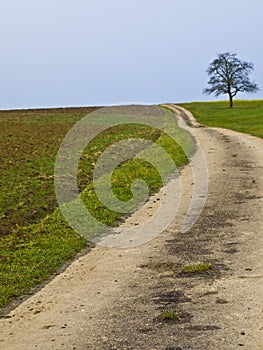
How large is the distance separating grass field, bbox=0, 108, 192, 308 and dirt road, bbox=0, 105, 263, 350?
0.59 meters

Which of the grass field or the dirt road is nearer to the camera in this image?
the dirt road

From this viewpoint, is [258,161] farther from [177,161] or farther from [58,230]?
[58,230]

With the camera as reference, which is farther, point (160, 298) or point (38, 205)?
point (38, 205)

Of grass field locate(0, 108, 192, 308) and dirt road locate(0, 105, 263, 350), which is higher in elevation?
grass field locate(0, 108, 192, 308)

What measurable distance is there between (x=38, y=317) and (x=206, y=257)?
3599mm

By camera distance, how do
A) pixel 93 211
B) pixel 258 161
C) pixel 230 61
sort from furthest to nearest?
1. pixel 230 61
2. pixel 258 161
3. pixel 93 211

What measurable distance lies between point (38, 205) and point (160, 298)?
8.95 metres

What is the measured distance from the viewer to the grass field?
1067 cm

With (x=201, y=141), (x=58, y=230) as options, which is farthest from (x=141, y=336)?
(x=201, y=141)

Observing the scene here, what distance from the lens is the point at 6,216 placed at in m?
15.7

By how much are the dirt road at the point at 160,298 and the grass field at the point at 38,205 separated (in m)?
0.59

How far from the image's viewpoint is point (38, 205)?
17.0 m

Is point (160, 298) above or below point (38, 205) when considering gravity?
below

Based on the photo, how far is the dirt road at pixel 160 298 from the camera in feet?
23.7
